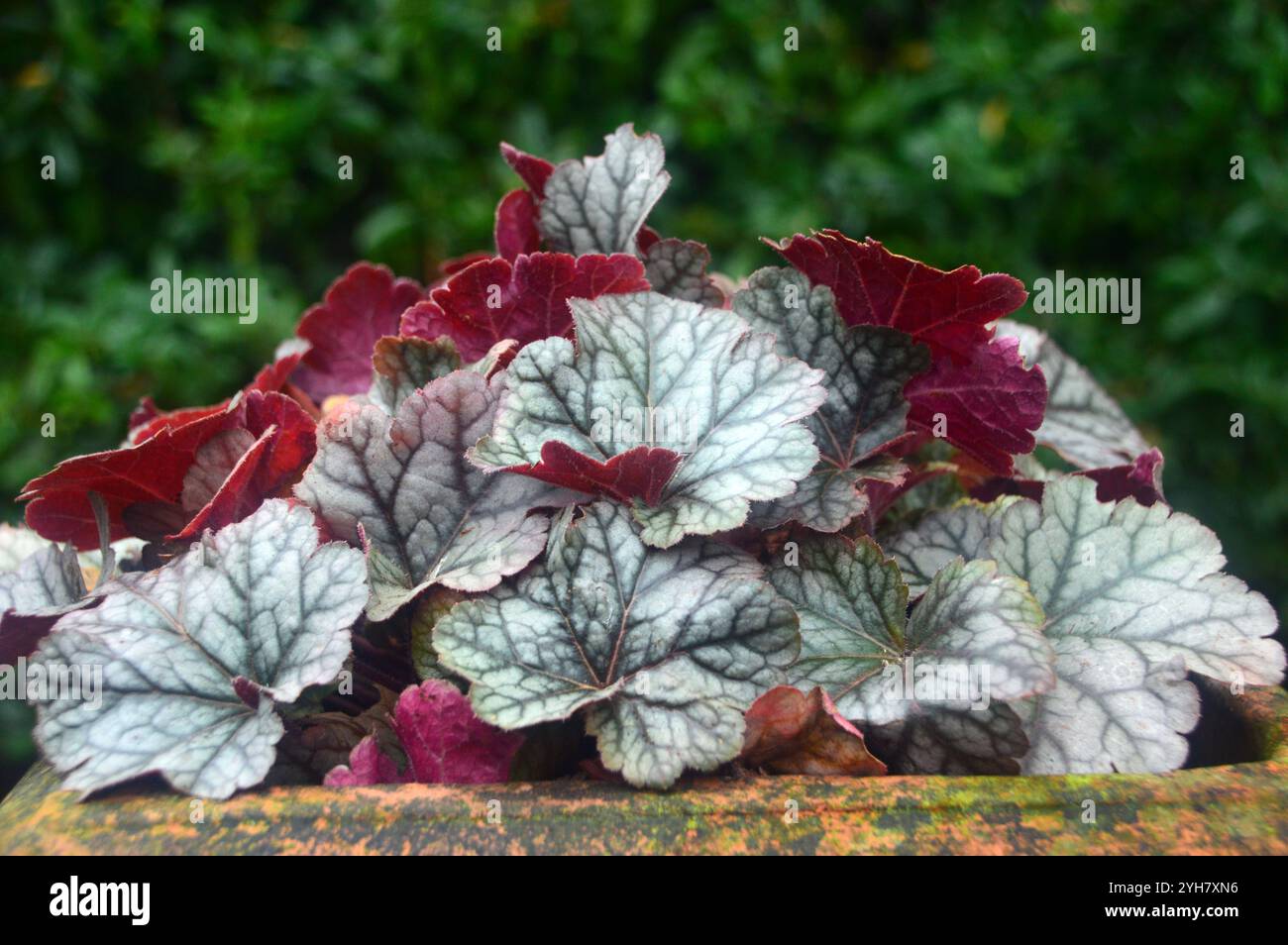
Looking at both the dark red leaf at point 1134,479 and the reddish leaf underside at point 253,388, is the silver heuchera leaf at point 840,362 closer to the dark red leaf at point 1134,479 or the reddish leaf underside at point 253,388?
the dark red leaf at point 1134,479

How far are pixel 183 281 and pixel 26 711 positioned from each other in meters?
0.95

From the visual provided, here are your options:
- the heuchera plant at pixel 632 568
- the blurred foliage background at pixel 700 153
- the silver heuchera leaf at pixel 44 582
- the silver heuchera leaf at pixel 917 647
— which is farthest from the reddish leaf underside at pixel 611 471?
the blurred foliage background at pixel 700 153

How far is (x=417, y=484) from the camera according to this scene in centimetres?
88

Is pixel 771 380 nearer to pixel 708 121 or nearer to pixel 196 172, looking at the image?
pixel 708 121

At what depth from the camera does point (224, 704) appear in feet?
2.64

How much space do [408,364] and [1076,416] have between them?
687 millimetres

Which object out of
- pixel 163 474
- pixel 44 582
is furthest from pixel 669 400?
pixel 44 582

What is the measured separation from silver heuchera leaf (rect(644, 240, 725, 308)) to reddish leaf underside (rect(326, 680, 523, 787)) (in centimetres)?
44

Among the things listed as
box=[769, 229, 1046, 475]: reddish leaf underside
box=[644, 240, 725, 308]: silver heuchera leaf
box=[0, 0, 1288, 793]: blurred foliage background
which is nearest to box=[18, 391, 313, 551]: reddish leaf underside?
box=[644, 240, 725, 308]: silver heuchera leaf

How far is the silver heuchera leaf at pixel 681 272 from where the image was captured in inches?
40.2

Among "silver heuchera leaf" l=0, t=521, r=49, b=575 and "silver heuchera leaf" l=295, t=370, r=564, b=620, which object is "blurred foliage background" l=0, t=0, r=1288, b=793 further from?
"silver heuchera leaf" l=295, t=370, r=564, b=620

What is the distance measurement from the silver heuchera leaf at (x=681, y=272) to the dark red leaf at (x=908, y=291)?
0.10m

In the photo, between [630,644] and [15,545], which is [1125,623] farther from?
[15,545]

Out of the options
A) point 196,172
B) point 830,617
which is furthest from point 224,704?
point 196,172
